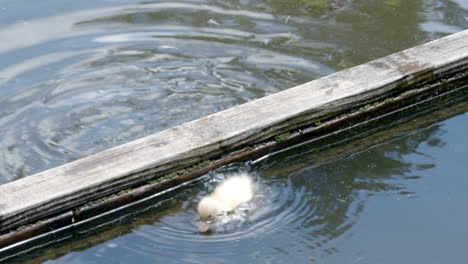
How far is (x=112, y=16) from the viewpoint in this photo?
7.71 metres

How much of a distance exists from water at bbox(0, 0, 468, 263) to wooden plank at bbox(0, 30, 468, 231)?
0.32m

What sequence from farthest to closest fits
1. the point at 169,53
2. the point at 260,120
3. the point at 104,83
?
the point at 169,53 < the point at 104,83 < the point at 260,120

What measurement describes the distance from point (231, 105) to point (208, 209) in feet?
5.81

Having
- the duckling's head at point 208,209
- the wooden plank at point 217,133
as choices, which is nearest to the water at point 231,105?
the duckling's head at point 208,209

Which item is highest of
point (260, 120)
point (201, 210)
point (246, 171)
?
point (260, 120)

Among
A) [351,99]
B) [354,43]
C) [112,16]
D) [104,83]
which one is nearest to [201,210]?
[351,99]

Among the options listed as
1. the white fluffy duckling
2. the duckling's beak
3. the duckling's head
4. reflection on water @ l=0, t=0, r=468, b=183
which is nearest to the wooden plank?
the white fluffy duckling

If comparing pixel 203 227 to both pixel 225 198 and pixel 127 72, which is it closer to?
pixel 225 198

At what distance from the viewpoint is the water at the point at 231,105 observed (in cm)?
420

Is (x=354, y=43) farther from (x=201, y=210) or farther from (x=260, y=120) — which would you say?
(x=201, y=210)

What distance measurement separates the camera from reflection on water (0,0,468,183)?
5562 millimetres

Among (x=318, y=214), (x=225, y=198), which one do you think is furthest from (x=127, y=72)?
(x=318, y=214)

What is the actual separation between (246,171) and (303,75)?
6.21 feet

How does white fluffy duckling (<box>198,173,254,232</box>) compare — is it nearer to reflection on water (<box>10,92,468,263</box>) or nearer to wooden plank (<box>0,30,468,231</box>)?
reflection on water (<box>10,92,468,263</box>)
